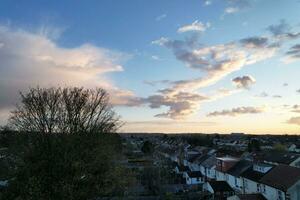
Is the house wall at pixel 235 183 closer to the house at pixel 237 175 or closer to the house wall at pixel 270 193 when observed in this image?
the house at pixel 237 175

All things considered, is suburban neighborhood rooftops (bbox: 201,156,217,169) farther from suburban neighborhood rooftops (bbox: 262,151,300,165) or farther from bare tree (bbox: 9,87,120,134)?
bare tree (bbox: 9,87,120,134)

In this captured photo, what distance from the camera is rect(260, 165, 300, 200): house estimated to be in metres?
37.5

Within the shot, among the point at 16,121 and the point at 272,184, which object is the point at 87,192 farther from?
the point at 272,184

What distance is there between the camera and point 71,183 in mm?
20172

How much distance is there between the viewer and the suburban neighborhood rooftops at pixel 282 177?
38.1m

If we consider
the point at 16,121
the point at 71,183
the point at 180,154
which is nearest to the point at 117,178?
the point at 71,183

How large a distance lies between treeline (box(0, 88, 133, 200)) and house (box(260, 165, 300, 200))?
2024 centimetres

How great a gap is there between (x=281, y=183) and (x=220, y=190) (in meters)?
14.0

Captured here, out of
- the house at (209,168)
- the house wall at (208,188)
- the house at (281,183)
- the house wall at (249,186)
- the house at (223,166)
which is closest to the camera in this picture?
the house at (281,183)

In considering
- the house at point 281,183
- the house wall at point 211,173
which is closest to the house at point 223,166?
the house wall at point 211,173

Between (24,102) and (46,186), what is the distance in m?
9.08

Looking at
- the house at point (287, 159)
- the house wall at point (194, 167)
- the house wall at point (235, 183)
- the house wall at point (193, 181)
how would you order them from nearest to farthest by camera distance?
the house wall at point (235, 183), the house at point (287, 159), the house wall at point (193, 181), the house wall at point (194, 167)

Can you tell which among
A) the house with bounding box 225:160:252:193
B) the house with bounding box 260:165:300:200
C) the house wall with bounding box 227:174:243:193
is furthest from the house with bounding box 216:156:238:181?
the house with bounding box 260:165:300:200

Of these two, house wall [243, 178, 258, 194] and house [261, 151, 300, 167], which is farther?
house [261, 151, 300, 167]
